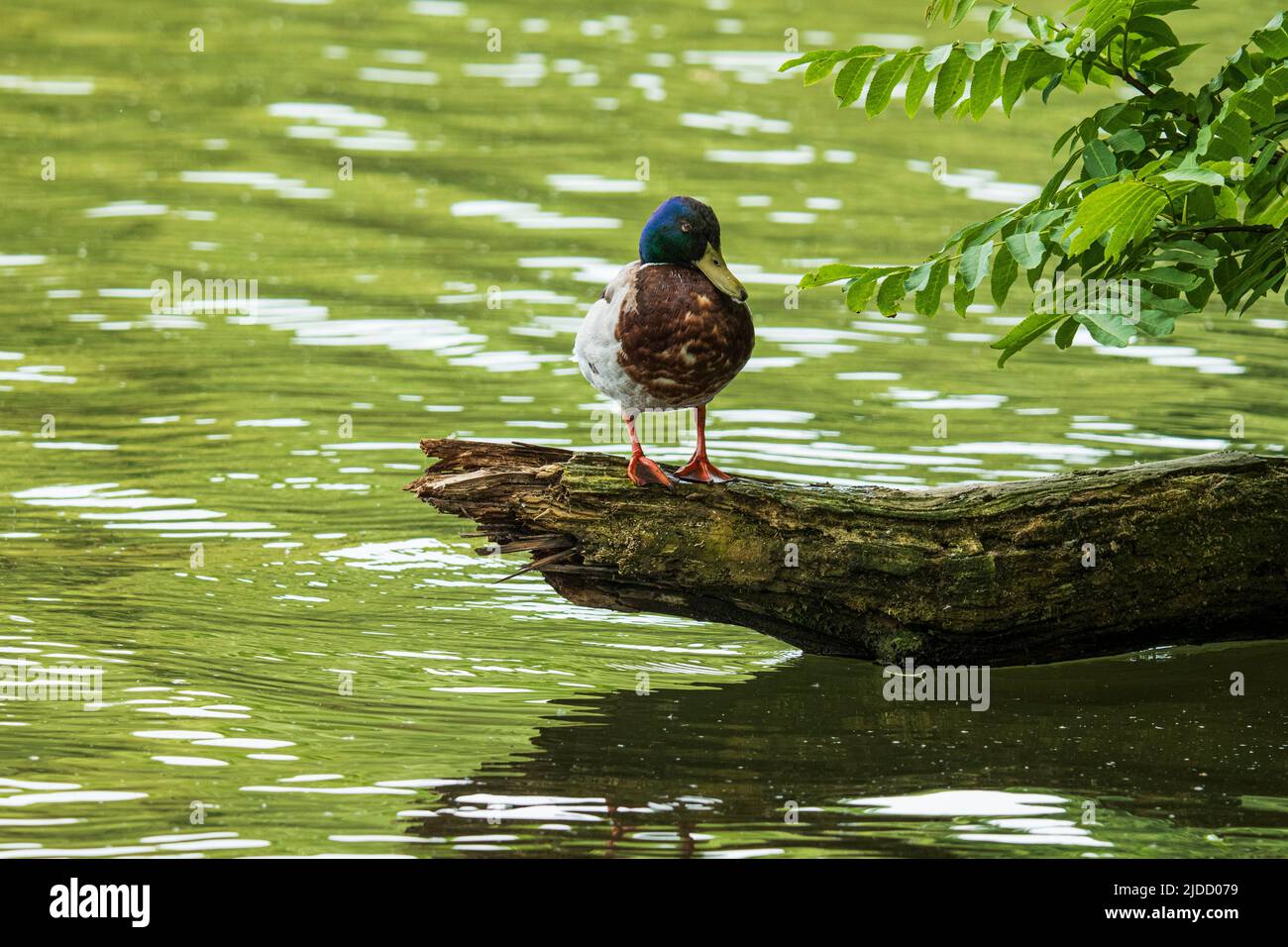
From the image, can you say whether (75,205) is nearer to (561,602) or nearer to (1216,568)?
(561,602)

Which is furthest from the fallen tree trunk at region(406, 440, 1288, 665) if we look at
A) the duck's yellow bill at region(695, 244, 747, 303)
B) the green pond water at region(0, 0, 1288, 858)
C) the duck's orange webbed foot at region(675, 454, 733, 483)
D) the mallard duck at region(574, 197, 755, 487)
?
the duck's yellow bill at region(695, 244, 747, 303)

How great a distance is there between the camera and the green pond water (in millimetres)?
7500

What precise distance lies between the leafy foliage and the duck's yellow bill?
46 centimetres

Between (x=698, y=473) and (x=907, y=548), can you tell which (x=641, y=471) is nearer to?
(x=698, y=473)

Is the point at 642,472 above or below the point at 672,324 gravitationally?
below

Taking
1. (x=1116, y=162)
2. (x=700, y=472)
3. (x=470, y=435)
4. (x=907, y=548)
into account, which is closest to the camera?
(x=1116, y=162)

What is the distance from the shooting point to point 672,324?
7898 mm

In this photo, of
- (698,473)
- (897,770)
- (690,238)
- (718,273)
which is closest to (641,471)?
(698,473)

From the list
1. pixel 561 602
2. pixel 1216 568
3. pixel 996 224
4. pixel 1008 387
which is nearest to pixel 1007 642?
pixel 1216 568

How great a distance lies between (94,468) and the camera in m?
12.0

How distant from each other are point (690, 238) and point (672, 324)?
16.6 inches

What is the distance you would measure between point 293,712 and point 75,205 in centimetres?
1117

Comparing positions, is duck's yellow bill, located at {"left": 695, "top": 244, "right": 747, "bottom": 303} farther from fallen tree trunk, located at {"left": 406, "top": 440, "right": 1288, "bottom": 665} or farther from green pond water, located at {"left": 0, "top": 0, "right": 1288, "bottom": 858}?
green pond water, located at {"left": 0, "top": 0, "right": 1288, "bottom": 858}

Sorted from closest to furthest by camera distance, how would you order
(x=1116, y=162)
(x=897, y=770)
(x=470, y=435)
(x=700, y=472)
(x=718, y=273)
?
(x=1116, y=162), (x=897, y=770), (x=718, y=273), (x=700, y=472), (x=470, y=435)
